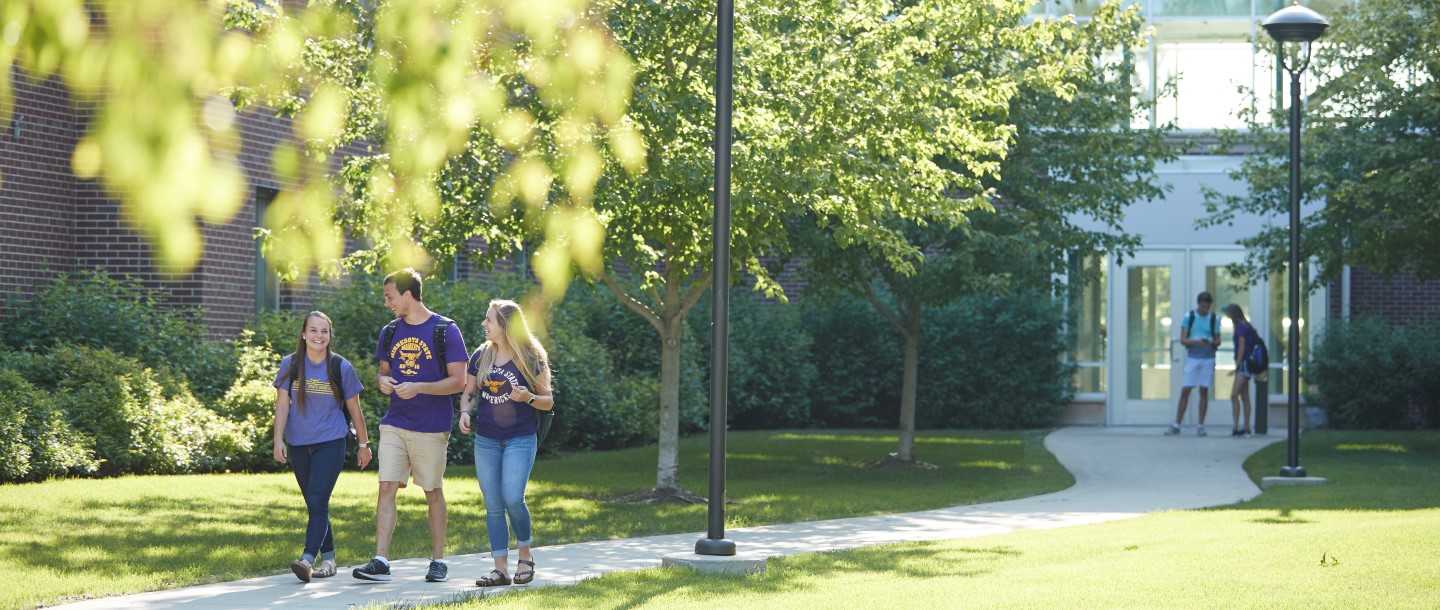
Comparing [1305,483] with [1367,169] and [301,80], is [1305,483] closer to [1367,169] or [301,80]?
[1367,169]

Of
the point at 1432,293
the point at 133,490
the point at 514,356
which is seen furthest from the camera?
the point at 1432,293

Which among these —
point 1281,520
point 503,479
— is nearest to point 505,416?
point 503,479

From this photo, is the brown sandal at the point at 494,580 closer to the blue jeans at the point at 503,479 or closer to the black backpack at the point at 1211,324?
the blue jeans at the point at 503,479

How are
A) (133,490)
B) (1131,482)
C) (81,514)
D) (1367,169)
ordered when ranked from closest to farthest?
(81,514), (133,490), (1131,482), (1367,169)

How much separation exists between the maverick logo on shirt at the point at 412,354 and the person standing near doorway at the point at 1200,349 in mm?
15289

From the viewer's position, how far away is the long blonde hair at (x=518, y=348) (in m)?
8.52

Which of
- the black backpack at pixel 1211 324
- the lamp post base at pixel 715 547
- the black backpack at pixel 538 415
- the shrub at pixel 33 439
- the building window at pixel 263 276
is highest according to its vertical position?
the building window at pixel 263 276

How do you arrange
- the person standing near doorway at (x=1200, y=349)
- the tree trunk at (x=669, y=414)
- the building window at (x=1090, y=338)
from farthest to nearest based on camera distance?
the building window at (x=1090, y=338) → the person standing near doorway at (x=1200, y=349) → the tree trunk at (x=669, y=414)

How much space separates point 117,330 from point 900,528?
831 centimetres

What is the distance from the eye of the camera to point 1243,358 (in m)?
22.2

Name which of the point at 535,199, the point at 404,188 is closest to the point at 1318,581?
the point at 535,199

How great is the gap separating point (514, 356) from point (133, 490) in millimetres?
5705

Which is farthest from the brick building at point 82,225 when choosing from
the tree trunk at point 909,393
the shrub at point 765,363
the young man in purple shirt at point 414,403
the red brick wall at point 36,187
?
the young man in purple shirt at point 414,403

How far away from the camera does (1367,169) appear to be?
18.0m
